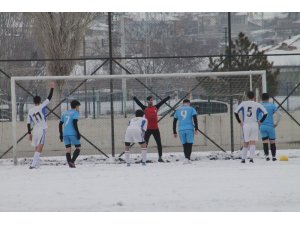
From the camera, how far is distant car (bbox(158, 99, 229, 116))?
20094 millimetres

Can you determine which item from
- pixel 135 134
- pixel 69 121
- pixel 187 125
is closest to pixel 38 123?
pixel 69 121

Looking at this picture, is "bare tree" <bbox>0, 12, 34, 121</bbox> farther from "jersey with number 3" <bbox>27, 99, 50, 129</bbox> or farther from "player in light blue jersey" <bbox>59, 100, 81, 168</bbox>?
"player in light blue jersey" <bbox>59, 100, 81, 168</bbox>

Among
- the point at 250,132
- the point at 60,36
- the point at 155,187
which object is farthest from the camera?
the point at 60,36

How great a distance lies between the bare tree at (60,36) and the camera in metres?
24.2

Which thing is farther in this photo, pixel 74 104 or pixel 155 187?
pixel 74 104

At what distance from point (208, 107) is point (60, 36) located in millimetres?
7123

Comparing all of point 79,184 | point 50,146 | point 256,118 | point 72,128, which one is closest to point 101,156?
point 50,146

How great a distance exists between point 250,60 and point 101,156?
917cm

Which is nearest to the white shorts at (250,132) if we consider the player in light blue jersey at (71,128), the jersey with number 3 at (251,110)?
the jersey with number 3 at (251,110)

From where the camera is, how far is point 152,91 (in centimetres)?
1923

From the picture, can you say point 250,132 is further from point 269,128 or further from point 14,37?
point 14,37

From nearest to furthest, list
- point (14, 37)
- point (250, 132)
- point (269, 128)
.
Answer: point (250, 132) < point (269, 128) < point (14, 37)

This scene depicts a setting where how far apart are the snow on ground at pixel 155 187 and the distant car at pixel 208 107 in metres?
3.42

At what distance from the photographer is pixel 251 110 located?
630 inches
